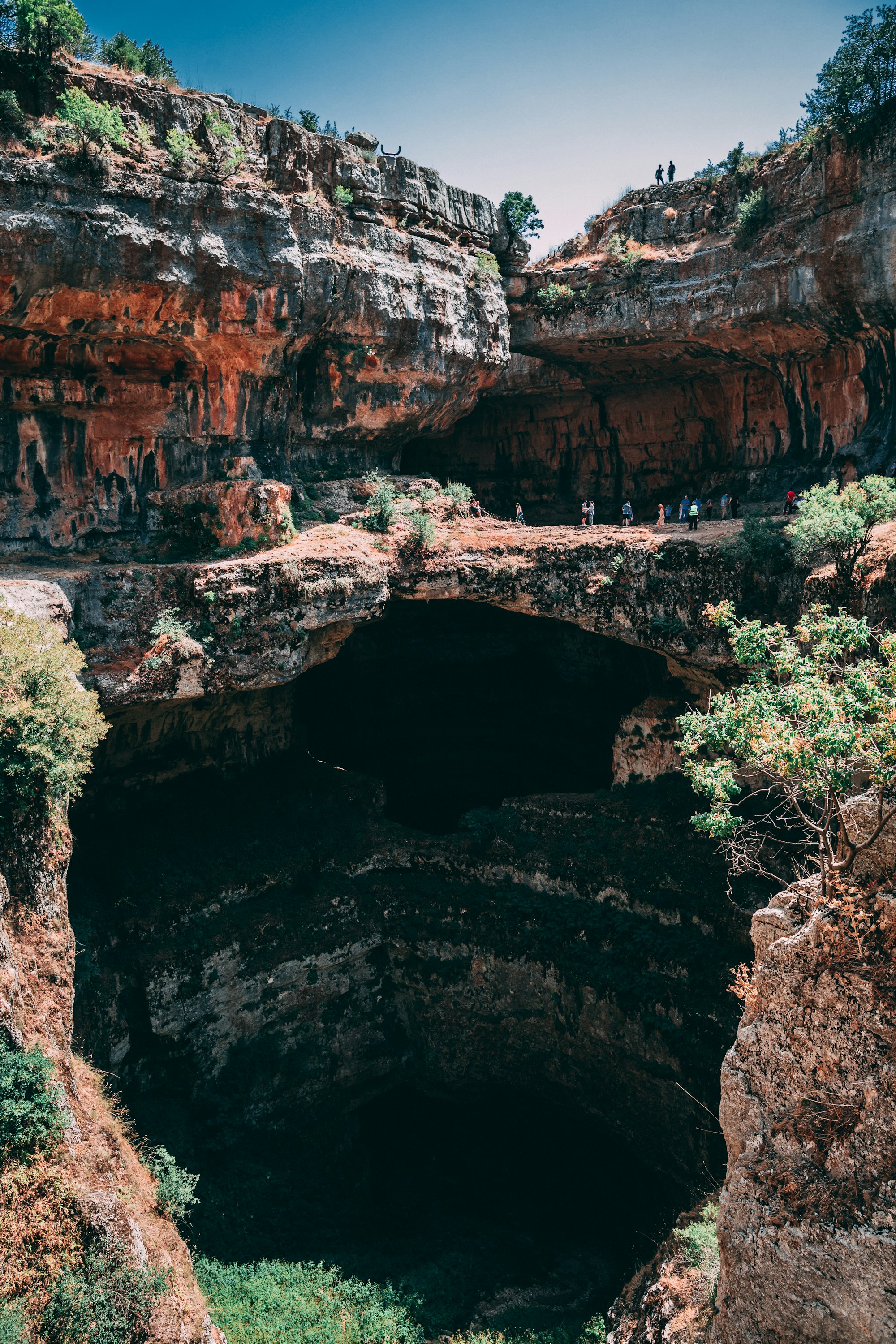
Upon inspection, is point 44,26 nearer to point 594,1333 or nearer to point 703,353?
point 703,353

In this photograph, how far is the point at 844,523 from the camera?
551 inches

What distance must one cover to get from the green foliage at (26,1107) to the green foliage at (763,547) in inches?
549

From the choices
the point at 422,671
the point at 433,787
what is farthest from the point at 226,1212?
the point at 422,671

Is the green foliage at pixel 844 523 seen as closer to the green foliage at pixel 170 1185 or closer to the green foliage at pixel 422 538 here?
the green foliage at pixel 422 538

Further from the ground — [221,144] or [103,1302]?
[221,144]

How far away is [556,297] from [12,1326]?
22.4 meters

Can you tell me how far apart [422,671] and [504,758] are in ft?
11.5

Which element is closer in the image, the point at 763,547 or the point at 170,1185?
the point at 170,1185

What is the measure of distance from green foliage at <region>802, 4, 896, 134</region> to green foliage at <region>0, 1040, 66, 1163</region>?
21.6m

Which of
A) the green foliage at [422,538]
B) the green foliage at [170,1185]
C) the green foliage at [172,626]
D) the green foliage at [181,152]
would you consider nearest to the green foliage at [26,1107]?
the green foliage at [170,1185]

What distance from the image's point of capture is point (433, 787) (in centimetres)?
2422

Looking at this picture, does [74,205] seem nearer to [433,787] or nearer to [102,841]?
[102,841]

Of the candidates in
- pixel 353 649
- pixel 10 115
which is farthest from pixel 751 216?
pixel 10 115

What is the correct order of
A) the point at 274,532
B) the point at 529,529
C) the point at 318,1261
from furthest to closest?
the point at 529,529 → the point at 274,532 → the point at 318,1261
